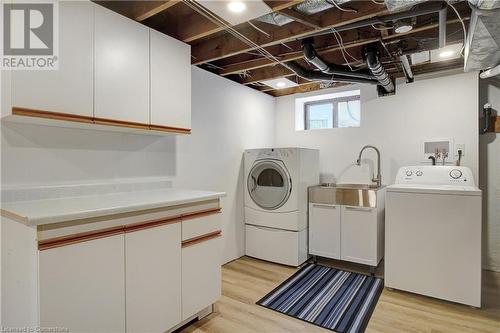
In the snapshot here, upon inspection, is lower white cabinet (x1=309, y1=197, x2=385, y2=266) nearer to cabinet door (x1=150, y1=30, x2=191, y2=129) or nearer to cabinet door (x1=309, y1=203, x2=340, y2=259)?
cabinet door (x1=309, y1=203, x2=340, y2=259)

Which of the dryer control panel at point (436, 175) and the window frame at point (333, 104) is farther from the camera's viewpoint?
the window frame at point (333, 104)

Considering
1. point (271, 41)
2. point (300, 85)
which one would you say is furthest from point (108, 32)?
point (300, 85)

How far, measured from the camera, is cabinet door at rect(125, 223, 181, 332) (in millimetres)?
1624

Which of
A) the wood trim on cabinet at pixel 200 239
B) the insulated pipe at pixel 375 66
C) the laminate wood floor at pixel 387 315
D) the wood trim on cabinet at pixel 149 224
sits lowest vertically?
the laminate wood floor at pixel 387 315

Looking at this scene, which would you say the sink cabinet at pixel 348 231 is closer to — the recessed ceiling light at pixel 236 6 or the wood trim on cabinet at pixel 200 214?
the wood trim on cabinet at pixel 200 214

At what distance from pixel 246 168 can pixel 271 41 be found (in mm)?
1589

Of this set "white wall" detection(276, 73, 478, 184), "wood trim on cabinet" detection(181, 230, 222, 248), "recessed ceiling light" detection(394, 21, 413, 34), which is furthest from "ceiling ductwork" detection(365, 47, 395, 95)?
"wood trim on cabinet" detection(181, 230, 222, 248)

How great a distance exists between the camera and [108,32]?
1805 millimetres

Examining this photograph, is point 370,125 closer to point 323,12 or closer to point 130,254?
point 323,12

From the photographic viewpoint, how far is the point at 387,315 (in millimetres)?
2146

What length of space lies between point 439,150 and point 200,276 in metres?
2.81

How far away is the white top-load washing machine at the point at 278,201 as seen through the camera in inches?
122

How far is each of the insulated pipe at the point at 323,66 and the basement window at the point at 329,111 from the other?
0.81m

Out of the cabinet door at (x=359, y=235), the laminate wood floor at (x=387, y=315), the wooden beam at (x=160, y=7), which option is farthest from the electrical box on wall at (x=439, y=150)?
the wooden beam at (x=160, y=7)
